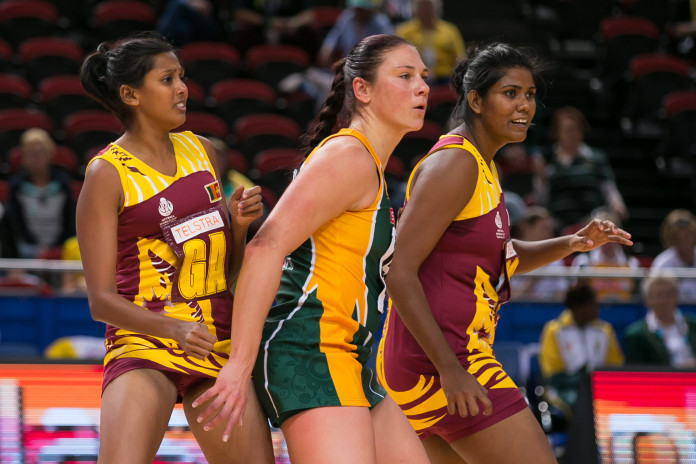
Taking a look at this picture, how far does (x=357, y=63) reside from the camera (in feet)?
10.6

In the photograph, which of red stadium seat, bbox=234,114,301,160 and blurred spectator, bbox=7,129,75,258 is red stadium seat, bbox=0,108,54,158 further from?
red stadium seat, bbox=234,114,301,160

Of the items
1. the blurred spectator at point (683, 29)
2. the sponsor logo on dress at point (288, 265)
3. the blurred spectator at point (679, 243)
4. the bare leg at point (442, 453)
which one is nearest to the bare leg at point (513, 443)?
the bare leg at point (442, 453)

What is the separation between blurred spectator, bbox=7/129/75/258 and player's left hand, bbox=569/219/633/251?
5153 millimetres

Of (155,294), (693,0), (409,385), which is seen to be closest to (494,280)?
(409,385)

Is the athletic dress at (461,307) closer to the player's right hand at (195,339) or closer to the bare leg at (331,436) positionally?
the bare leg at (331,436)

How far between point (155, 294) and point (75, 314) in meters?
4.25

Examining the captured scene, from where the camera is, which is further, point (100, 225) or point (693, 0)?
point (693, 0)

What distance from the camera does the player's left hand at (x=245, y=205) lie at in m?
3.17

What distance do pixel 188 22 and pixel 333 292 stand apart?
28.1 ft

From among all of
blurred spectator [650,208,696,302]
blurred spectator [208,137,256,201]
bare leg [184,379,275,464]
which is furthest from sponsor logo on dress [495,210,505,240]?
blurred spectator [650,208,696,302]

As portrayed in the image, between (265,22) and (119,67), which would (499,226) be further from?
(265,22)

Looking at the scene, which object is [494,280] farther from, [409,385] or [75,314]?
[75,314]

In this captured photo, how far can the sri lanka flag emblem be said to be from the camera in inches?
132

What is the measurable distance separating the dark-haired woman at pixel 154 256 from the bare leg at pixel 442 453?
82 centimetres
